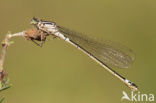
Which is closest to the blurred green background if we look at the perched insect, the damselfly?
the damselfly

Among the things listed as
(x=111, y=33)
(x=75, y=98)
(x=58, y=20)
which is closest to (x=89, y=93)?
(x=75, y=98)

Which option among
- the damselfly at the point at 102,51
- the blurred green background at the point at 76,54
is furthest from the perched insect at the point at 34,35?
the blurred green background at the point at 76,54

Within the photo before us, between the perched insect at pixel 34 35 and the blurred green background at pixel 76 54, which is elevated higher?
the blurred green background at pixel 76 54

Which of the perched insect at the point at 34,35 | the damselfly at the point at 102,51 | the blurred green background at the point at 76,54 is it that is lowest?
the perched insect at the point at 34,35

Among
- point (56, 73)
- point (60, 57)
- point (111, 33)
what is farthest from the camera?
point (111, 33)

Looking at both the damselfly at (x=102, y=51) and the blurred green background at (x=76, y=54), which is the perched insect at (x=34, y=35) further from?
the blurred green background at (x=76, y=54)

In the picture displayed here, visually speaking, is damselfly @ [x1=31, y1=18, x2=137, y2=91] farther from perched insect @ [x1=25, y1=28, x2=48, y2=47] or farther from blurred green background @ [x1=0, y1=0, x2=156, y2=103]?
perched insect @ [x1=25, y1=28, x2=48, y2=47]

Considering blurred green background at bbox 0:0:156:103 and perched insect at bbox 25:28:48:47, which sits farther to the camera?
blurred green background at bbox 0:0:156:103

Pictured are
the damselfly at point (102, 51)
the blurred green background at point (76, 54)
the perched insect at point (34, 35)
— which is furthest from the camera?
the blurred green background at point (76, 54)

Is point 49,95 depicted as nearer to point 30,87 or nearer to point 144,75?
point 30,87
